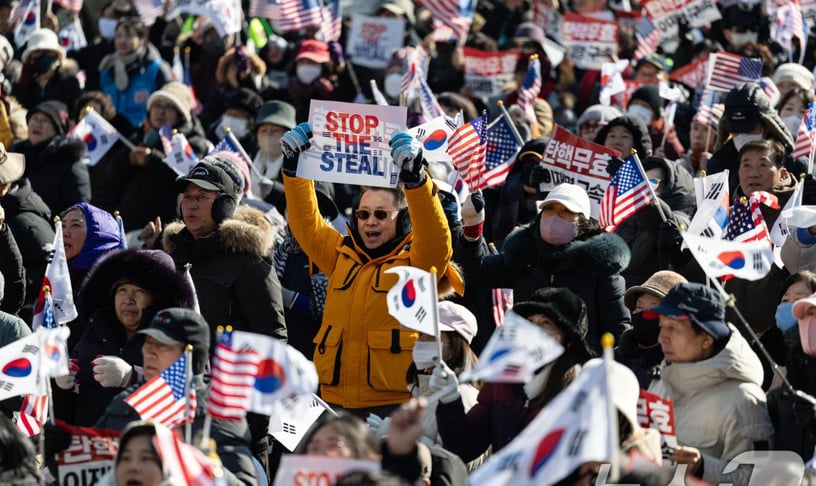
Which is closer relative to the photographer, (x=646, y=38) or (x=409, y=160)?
(x=409, y=160)

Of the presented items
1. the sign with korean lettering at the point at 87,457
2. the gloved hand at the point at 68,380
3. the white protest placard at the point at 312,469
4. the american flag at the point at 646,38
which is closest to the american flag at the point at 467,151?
the gloved hand at the point at 68,380

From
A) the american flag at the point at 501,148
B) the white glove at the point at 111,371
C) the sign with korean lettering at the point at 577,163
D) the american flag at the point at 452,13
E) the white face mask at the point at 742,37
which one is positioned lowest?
the white face mask at the point at 742,37

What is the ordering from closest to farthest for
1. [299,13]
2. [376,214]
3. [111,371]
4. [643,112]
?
1. [111,371]
2. [376,214]
3. [643,112]
4. [299,13]

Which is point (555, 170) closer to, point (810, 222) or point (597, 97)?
point (810, 222)

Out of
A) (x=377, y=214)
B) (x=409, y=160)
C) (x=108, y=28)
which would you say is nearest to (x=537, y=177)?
(x=377, y=214)

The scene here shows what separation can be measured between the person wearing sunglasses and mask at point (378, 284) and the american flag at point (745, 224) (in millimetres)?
1507

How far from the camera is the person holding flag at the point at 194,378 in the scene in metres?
7.21

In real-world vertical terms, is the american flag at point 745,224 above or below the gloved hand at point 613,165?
above

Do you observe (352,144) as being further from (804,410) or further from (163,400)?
(804,410)

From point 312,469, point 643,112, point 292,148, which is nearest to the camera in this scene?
point 312,469

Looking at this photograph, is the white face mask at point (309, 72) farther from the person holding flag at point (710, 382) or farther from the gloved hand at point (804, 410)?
the gloved hand at point (804, 410)

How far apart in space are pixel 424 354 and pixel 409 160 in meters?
1.00

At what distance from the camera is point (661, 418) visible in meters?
6.91

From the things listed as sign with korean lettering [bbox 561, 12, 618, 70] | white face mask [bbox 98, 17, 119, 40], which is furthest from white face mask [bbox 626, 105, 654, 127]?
white face mask [bbox 98, 17, 119, 40]
